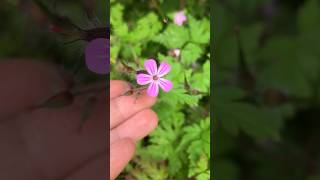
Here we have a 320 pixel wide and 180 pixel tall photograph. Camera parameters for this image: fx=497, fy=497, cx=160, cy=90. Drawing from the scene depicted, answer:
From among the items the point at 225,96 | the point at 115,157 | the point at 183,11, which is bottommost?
the point at 115,157

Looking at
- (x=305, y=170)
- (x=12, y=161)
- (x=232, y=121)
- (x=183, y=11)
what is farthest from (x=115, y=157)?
(x=305, y=170)

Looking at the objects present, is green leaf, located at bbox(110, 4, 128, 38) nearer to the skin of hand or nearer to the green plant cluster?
the green plant cluster

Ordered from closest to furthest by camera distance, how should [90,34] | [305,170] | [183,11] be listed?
[90,34]
[183,11]
[305,170]

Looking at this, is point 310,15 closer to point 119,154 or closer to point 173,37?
point 173,37

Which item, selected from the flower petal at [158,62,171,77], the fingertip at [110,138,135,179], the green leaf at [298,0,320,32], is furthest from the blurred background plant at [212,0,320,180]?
the fingertip at [110,138,135,179]

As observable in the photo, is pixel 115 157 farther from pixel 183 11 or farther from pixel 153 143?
pixel 183 11

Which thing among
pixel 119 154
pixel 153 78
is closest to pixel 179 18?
pixel 153 78
